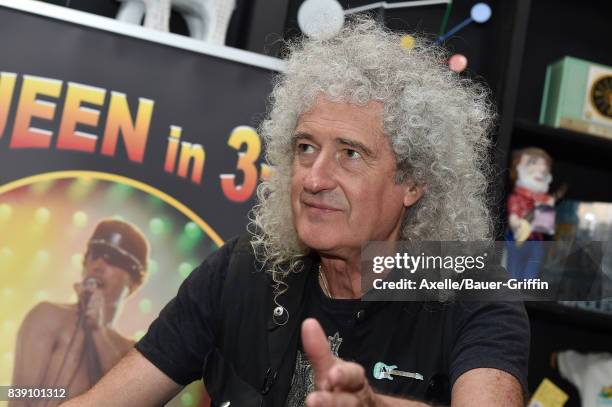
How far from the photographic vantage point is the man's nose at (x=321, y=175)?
155 cm

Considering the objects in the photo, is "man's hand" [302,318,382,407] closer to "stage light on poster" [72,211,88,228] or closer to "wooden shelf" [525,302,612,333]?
"stage light on poster" [72,211,88,228]

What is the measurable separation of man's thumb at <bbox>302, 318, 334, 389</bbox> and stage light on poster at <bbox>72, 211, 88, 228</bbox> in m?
1.20

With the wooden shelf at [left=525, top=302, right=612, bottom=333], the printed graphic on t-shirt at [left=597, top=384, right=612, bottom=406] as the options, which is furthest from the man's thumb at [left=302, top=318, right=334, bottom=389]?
the printed graphic on t-shirt at [left=597, top=384, right=612, bottom=406]

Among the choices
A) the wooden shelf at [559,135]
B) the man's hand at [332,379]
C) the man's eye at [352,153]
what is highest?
the wooden shelf at [559,135]

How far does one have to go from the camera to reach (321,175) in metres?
1.56

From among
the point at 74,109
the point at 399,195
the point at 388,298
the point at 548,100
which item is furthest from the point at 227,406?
the point at 548,100

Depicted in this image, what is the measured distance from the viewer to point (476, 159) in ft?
5.87

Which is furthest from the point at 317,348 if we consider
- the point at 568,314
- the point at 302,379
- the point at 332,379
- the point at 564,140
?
the point at 564,140

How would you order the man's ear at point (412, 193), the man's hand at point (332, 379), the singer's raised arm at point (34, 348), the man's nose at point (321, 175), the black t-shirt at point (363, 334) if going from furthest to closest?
the singer's raised arm at point (34, 348) → the man's ear at point (412, 193) → the man's nose at point (321, 175) → the black t-shirt at point (363, 334) → the man's hand at point (332, 379)

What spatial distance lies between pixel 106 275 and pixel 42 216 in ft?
0.72

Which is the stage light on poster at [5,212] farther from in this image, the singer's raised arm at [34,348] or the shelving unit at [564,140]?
the shelving unit at [564,140]

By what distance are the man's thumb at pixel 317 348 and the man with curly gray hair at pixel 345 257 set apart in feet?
1.43

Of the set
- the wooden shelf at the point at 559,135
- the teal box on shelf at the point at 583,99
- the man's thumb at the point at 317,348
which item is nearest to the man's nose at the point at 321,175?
the man's thumb at the point at 317,348

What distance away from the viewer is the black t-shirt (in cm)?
143
